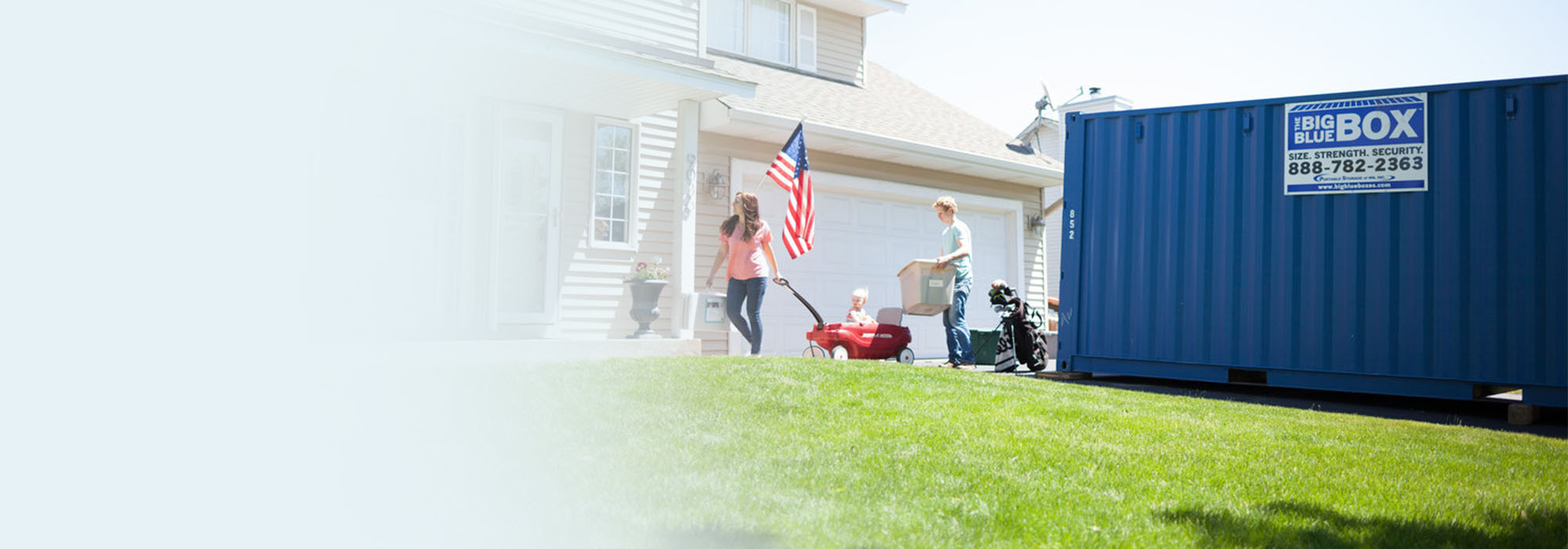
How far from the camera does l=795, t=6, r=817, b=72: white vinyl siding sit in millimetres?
13734

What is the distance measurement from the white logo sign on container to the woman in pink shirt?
410 cm

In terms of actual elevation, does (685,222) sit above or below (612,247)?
above

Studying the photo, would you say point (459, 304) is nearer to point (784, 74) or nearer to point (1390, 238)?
point (784, 74)

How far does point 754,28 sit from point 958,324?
5.89 meters

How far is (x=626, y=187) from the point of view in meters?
9.61

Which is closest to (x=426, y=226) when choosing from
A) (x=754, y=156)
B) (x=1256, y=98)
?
(x=754, y=156)

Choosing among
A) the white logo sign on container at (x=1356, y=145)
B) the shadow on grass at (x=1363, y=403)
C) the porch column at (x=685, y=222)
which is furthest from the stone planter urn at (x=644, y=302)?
the white logo sign on container at (x=1356, y=145)

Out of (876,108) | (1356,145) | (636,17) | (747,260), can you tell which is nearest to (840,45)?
(876,108)

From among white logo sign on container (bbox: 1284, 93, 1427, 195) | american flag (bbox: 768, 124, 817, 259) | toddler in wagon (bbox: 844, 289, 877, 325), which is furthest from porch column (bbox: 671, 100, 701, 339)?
white logo sign on container (bbox: 1284, 93, 1427, 195)

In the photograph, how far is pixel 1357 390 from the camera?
764cm

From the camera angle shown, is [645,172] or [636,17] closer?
[636,17]

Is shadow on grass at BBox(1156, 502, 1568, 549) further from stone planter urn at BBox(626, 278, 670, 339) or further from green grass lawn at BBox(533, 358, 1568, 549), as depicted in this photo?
stone planter urn at BBox(626, 278, 670, 339)

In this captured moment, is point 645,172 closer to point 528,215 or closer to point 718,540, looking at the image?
point 528,215

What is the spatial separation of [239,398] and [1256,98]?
291 inches
